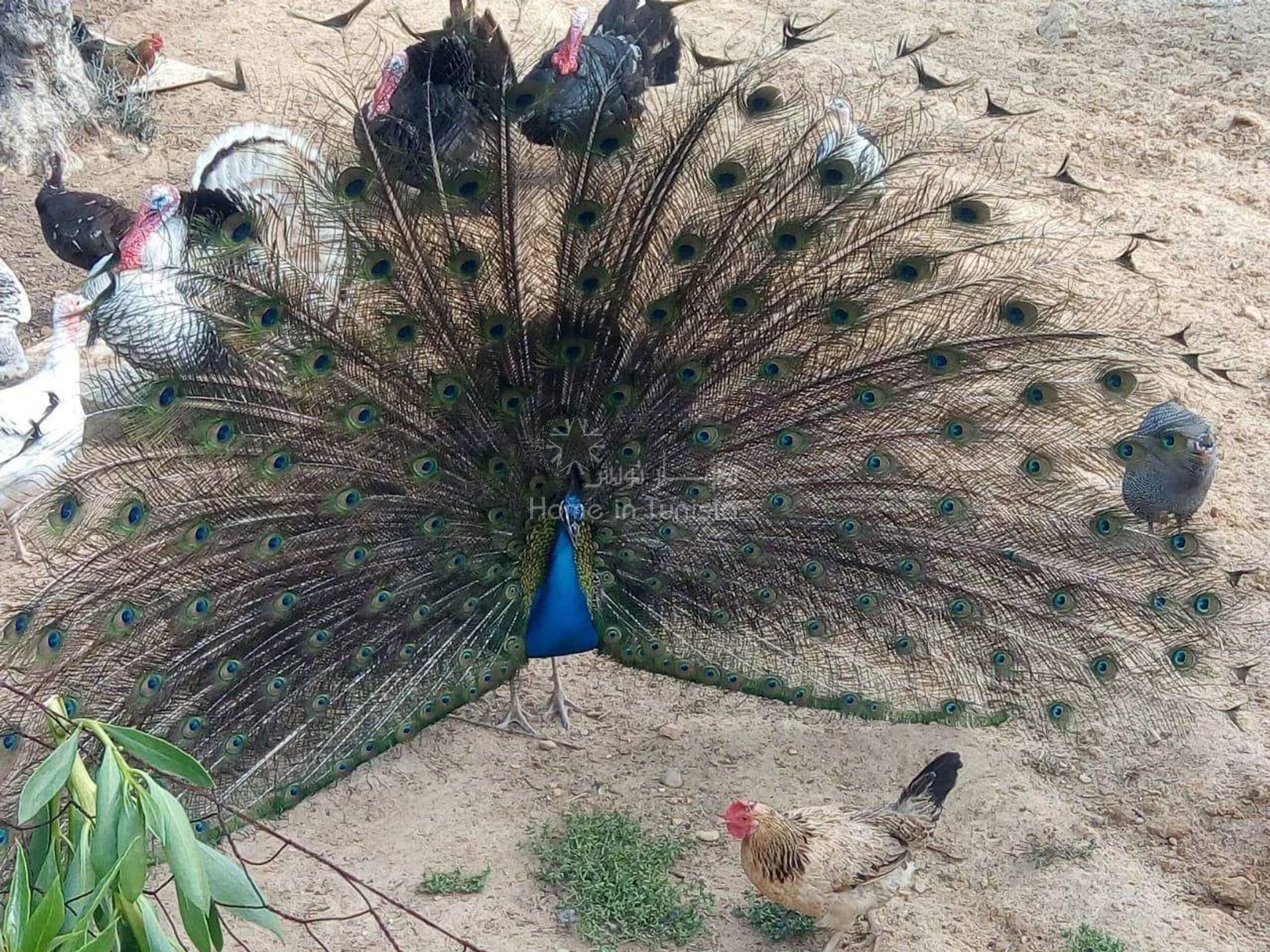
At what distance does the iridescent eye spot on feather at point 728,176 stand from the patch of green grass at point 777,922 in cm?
229

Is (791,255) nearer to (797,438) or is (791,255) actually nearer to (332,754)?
(797,438)

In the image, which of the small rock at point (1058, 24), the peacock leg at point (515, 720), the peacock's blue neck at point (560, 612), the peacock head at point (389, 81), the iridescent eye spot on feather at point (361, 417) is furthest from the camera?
the small rock at point (1058, 24)

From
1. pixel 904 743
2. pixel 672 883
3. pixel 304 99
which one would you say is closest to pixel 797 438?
pixel 904 743

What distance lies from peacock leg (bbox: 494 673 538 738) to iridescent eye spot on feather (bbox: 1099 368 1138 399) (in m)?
2.38

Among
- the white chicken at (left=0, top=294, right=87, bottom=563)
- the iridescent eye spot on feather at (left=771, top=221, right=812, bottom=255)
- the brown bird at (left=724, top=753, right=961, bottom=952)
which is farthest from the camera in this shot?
the white chicken at (left=0, top=294, right=87, bottom=563)

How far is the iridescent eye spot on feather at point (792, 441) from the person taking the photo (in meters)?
4.31

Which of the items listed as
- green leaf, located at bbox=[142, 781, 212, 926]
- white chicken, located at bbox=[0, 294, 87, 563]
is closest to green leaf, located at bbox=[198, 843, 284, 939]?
green leaf, located at bbox=[142, 781, 212, 926]

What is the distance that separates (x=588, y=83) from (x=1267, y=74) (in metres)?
7.25

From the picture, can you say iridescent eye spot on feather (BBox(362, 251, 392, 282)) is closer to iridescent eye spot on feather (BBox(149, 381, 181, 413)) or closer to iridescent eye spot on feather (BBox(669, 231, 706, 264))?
iridescent eye spot on feather (BBox(149, 381, 181, 413))

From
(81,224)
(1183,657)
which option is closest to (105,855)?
(1183,657)

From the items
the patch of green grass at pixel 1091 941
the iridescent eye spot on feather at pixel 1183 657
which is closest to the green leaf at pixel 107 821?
the patch of green grass at pixel 1091 941

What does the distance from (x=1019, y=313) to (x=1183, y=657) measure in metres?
1.26

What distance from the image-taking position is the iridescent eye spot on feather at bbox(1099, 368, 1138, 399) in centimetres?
417

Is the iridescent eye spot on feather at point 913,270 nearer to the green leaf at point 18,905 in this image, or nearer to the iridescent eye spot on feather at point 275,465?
→ the iridescent eye spot on feather at point 275,465
